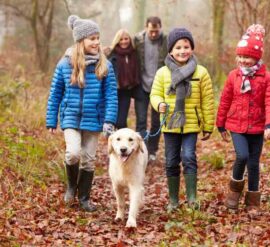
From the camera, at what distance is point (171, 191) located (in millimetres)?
6285

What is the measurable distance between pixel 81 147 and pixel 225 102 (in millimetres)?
1903

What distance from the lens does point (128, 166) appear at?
19.1ft

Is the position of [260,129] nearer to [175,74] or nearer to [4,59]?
[175,74]

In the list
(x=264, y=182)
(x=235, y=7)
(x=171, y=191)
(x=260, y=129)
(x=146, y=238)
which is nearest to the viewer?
(x=146, y=238)

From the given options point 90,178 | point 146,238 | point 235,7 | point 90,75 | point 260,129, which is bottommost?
point 146,238

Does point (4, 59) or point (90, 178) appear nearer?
point (90, 178)

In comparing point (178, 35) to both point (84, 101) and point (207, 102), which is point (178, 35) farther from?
point (84, 101)

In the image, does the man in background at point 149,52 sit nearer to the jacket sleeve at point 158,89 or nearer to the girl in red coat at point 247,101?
the jacket sleeve at point 158,89

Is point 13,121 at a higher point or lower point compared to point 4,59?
lower

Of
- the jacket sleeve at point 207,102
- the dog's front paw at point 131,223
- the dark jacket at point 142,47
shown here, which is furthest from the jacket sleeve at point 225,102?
the dark jacket at point 142,47

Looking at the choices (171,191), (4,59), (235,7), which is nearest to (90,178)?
(171,191)

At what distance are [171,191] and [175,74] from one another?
1455 mm

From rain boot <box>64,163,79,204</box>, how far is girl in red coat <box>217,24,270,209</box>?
2.00m

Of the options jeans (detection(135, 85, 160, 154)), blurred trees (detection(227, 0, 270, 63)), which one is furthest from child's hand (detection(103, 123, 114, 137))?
blurred trees (detection(227, 0, 270, 63))
